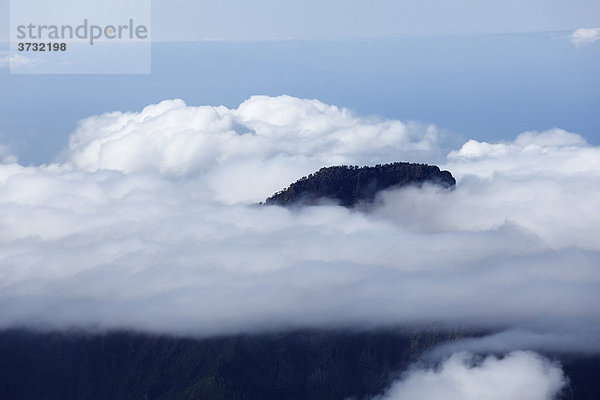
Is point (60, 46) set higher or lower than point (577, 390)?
higher

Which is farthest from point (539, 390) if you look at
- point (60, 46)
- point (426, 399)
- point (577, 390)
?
point (60, 46)

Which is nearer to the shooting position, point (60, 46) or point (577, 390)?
point (60, 46)

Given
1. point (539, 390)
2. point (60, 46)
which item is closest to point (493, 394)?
point (539, 390)

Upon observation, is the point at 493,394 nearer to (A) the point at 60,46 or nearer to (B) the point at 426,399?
(B) the point at 426,399

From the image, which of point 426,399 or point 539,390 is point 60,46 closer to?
point 426,399

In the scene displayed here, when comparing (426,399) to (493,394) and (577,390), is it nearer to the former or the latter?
(493,394)

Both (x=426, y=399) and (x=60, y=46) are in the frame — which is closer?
(x=60, y=46)

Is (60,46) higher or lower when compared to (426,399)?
higher

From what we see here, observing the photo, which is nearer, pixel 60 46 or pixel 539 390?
pixel 60 46
